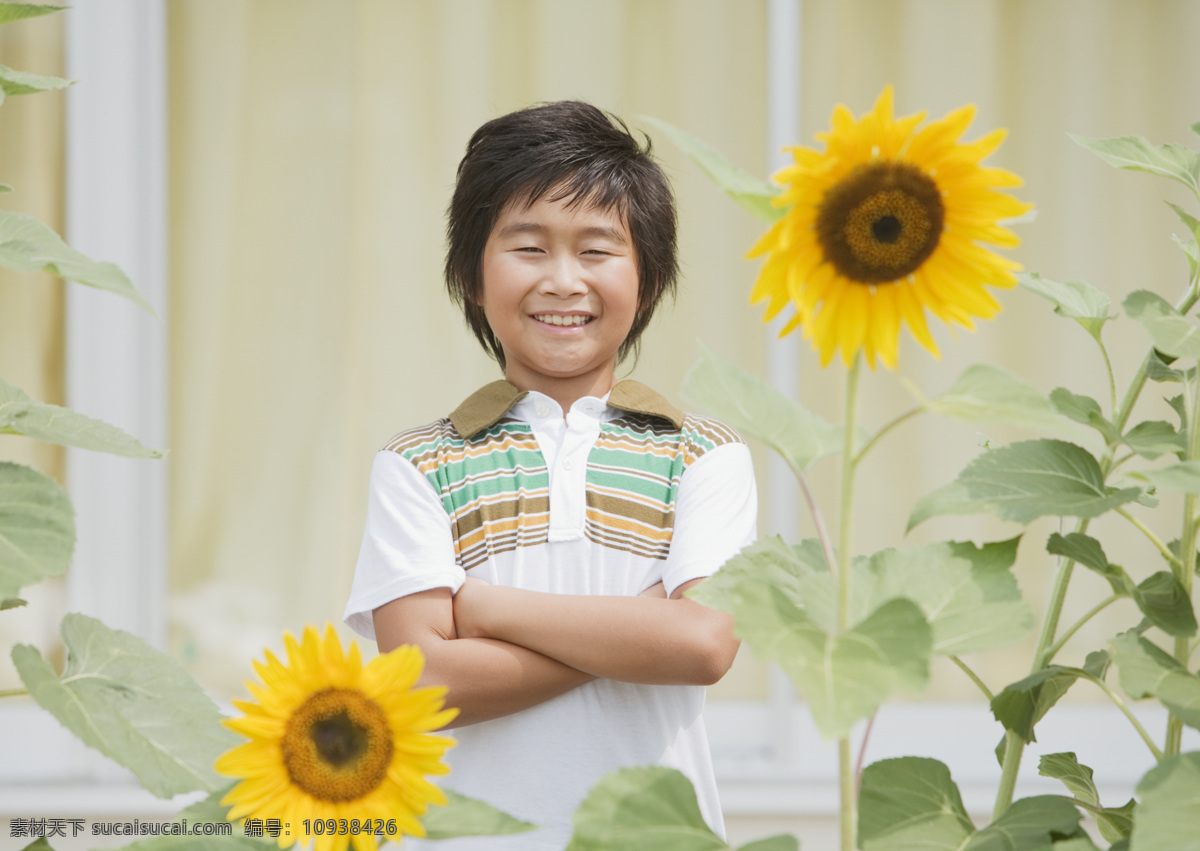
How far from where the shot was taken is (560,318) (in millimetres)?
834

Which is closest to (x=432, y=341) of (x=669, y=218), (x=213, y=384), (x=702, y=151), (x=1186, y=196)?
(x=213, y=384)

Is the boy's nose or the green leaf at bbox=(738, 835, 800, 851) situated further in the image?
the boy's nose

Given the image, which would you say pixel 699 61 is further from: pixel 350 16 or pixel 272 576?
pixel 272 576

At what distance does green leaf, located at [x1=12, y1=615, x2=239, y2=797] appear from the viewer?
0.35m

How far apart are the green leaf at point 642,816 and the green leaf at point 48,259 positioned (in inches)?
7.7

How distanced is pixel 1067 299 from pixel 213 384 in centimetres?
192

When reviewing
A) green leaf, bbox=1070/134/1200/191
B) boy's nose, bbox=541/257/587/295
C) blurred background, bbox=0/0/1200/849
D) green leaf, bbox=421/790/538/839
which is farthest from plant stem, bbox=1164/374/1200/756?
blurred background, bbox=0/0/1200/849

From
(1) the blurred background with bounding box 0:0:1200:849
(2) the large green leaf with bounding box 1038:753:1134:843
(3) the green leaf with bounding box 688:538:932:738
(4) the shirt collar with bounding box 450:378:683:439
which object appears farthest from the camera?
(1) the blurred background with bounding box 0:0:1200:849

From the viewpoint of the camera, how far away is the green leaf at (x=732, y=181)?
30 centimetres

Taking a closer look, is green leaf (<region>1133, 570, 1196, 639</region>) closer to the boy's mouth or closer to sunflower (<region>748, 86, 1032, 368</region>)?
sunflower (<region>748, 86, 1032, 368</region>)

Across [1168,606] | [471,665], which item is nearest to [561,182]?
[471,665]

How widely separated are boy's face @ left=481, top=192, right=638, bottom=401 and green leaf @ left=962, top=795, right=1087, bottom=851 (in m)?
0.50

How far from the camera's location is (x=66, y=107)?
6.88 feet

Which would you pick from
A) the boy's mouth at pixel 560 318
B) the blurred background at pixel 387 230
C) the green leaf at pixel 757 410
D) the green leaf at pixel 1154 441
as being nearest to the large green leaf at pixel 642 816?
the green leaf at pixel 757 410
